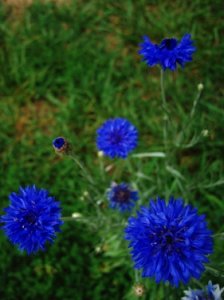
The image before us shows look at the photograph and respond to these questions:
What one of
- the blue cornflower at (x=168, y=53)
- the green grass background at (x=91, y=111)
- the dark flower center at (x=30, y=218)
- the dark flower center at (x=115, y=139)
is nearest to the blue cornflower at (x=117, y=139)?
the dark flower center at (x=115, y=139)

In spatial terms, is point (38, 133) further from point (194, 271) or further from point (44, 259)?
point (194, 271)

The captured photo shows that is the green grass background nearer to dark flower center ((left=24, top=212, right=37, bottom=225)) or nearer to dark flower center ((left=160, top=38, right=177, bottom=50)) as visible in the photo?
dark flower center ((left=160, top=38, right=177, bottom=50))

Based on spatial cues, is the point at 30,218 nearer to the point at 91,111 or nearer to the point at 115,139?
the point at 115,139

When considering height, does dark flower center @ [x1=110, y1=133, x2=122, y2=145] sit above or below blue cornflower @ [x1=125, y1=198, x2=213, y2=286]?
above

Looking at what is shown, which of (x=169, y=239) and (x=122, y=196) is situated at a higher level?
(x=122, y=196)

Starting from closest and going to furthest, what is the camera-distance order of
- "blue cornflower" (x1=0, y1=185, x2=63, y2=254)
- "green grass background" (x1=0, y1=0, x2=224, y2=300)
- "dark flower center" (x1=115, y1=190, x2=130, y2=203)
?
"blue cornflower" (x1=0, y1=185, x2=63, y2=254), "dark flower center" (x1=115, y1=190, x2=130, y2=203), "green grass background" (x1=0, y1=0, x2=224, y2=300)

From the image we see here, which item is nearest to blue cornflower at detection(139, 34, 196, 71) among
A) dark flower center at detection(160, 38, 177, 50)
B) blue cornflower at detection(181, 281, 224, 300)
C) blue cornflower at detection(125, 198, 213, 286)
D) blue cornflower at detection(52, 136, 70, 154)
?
dark flower center at detection(160, 38, 177, 50)

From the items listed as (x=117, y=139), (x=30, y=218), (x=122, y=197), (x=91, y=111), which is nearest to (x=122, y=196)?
(x=122, y=197)
